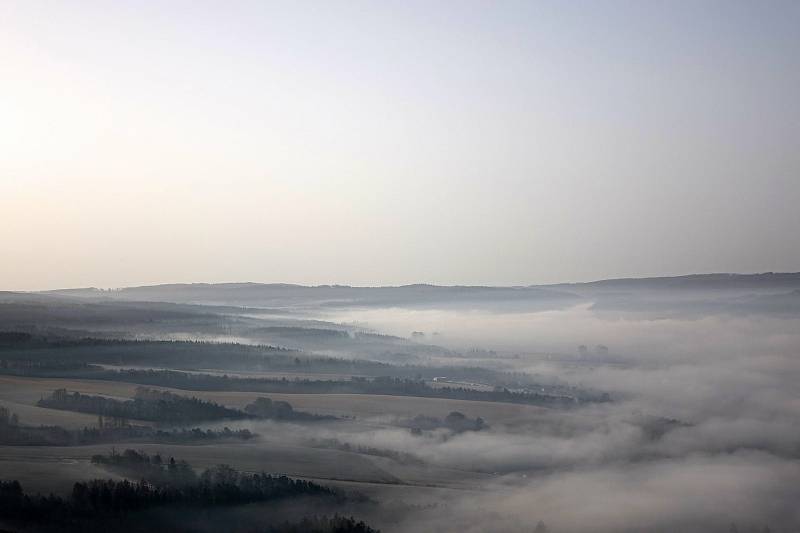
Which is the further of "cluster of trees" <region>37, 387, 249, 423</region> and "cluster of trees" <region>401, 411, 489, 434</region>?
"cluster of trees" <region>401, 411, 489, 434</region>

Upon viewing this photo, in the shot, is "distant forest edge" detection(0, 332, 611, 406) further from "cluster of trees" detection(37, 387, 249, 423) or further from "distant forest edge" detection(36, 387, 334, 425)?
"distant forest edge" detection(36, 387, 334, 425)

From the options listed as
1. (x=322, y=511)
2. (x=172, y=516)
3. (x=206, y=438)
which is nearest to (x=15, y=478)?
(x=172, y=516)

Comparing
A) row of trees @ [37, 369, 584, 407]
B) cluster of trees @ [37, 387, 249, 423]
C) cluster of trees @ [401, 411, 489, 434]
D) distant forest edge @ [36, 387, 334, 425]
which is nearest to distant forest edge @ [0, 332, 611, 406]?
row of trees @ [37, 369, 584, 407]

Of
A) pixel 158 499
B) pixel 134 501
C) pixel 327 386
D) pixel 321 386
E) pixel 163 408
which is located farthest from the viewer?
pixel 327 386

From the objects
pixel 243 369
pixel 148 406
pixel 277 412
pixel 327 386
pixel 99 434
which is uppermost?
pixel 243 369

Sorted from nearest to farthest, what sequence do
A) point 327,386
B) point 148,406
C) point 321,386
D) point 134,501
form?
point 134,501
point 148,406
point 321,386
point 327,386

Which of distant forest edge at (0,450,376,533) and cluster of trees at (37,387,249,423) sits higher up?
cluster of trees at (37,387,249,423)

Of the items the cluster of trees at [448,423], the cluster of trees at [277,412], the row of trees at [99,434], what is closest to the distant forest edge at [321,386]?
the cluster of trees at [277,412]

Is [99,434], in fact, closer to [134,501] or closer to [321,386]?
[134,501]

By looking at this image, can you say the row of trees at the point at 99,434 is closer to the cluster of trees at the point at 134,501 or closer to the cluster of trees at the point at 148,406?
the cluster of trees at the point at 148,406

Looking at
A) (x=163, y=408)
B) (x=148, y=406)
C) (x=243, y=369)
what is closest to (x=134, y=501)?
(x=148, y=406)
